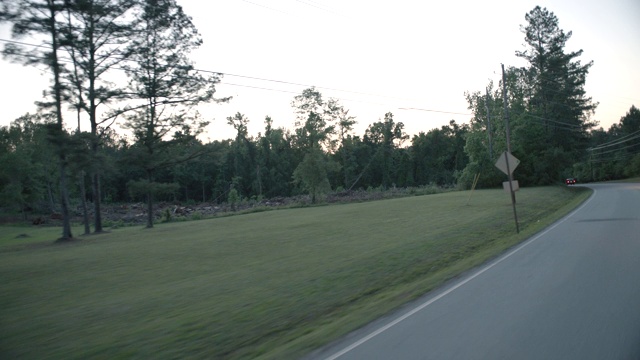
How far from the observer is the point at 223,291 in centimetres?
1040

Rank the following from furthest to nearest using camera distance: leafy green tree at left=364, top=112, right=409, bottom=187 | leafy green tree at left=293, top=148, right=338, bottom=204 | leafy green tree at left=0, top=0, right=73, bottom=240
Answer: leafy green tree at left=364, top=112, right=409, bottom=187, leafy green tree at left=293, top=148, right=338, bottom=204, leafy green tree at left=0, top=0, right=73, bottom=240

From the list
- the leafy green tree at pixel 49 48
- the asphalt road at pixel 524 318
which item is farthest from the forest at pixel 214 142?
the asphalt road at pixel 524 318

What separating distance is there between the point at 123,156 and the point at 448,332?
2965 cm

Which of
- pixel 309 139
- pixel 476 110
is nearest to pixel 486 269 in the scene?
pixel 309 139

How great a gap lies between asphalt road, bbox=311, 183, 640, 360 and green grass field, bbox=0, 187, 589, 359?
2.48 feet

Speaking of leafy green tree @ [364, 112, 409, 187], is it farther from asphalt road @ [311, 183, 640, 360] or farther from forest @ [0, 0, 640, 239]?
asphalt road @ [311, 183, 640, 360]

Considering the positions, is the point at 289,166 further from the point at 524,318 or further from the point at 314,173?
the point at 524,318

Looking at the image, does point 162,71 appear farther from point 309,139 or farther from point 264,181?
point 264,181

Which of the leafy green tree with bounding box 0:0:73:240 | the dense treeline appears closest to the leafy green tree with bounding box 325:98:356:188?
the dense treeline

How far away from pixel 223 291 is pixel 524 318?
22.1 ft

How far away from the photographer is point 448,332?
6.14 m

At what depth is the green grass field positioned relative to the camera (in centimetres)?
704

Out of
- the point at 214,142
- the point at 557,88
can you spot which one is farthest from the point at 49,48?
the point at 557,88

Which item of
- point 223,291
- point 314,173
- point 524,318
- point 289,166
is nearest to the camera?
point 524,318
